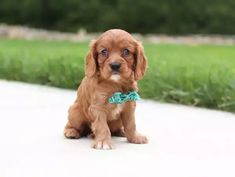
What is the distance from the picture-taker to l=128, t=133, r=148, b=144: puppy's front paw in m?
5.92

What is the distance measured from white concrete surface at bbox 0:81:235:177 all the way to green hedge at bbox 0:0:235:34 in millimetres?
9260

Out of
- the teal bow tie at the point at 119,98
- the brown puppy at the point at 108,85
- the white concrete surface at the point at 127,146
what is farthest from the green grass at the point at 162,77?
the teal bow tie at the point at 119,98

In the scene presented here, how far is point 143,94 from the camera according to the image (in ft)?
27.7

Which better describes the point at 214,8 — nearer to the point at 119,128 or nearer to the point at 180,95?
the point at 180,95

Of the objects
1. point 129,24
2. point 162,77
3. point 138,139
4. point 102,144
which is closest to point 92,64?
point 102,144

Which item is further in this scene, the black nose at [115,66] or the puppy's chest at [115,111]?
the puppy's chest at [115,111]

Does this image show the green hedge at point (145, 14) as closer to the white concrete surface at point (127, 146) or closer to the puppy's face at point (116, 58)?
the white concrete surface at point (127, 146)

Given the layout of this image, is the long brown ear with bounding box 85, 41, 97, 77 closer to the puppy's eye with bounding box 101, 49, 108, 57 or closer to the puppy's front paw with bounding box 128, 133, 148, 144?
the puppy's eye with bounding box 101, 49, 108, 57

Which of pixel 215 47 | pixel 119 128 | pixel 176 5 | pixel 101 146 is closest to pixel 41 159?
pixel 101 146

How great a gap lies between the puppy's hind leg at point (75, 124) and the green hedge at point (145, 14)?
11266mm

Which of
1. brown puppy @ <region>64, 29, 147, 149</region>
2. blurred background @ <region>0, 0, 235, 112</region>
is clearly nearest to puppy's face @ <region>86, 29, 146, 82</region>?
brown puppy @ <region>64, 29, 147, 149</region>

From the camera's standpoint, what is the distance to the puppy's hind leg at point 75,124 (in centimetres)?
603

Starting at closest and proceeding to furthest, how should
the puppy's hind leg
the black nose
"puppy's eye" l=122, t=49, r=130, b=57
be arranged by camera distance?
the black nose
"puppy's eye" l=122, t=49, r=130, b=57
the puppy's hind leg

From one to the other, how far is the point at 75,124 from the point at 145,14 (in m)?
11.4
